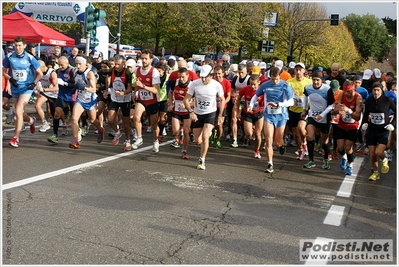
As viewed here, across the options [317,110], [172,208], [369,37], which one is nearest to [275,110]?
[317,110]

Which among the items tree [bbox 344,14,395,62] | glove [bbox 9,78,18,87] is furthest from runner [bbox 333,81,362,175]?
tree [bbox 344,14,395,62]

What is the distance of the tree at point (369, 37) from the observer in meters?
118

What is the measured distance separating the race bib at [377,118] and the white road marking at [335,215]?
2655 mm

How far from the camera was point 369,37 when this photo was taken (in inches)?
4678

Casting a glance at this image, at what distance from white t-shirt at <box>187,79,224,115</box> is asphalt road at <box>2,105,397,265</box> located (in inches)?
38.9

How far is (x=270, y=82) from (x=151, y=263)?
6218mm

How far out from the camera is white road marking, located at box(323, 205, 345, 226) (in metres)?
6.78

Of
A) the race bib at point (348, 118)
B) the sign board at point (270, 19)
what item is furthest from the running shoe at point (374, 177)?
the sign board at point (270, 19)

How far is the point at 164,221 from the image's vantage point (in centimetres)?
633

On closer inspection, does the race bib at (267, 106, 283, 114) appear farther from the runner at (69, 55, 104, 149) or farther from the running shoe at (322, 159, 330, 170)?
the runner at (69, 55, 104, 149)

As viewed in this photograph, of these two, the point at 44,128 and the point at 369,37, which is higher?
the point at 369,37

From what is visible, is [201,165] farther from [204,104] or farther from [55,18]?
[55,18]

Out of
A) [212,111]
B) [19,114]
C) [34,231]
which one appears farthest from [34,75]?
[34,231]

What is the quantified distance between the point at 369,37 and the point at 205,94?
115088 millimetres
